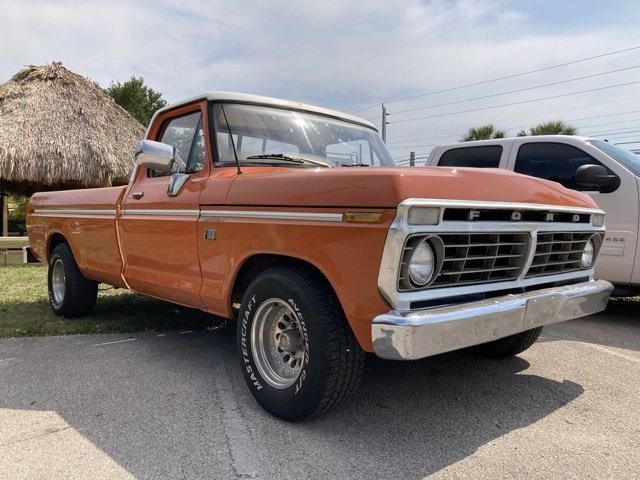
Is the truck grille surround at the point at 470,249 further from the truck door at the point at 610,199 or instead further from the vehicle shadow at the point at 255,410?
the truck door at the point at 610,199

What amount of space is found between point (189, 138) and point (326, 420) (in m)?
2.43

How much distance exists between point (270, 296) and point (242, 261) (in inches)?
14.4

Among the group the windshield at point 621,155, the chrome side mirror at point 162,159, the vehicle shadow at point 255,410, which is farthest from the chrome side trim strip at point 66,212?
the windshield at point 621,155

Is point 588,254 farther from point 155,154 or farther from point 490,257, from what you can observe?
point 155,154

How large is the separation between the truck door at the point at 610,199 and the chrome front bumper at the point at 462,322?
9.27 ft

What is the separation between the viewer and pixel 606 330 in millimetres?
5312

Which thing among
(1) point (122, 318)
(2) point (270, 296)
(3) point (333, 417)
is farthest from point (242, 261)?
(1) point (122, 318)

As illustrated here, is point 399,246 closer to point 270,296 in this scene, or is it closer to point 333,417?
point 270,296

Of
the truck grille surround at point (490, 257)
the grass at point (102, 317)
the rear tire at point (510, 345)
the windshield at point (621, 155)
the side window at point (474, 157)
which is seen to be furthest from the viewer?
the side window at point (474, 157)

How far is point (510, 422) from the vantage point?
302cm

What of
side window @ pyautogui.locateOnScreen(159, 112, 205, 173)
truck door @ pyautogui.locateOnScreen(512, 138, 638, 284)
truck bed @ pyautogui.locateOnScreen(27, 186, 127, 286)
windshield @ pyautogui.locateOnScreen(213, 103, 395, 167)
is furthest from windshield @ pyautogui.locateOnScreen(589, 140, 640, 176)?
truck bed @ pyautogui.locateOnScreen(27, 186, 127, 286)

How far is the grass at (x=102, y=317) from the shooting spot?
16.8 feet

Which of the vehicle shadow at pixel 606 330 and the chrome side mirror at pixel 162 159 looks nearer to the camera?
the chrome side mirror at pixel 162 159

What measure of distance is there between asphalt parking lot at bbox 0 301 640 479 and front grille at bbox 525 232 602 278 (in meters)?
0.84
